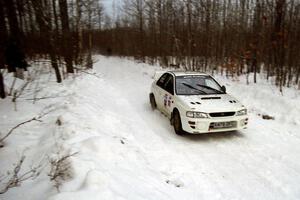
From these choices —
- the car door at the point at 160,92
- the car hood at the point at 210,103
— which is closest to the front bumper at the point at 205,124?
the car hood at the point at 210,103

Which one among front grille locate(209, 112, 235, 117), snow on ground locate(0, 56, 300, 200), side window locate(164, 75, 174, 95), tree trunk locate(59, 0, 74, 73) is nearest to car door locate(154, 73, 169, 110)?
side window locate(164, 75, 174, 95)

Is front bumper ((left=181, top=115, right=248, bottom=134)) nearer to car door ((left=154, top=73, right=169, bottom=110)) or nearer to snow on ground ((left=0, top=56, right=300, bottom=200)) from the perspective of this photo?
snow on ground ((left=0, top=56, right=300, bottom=200))

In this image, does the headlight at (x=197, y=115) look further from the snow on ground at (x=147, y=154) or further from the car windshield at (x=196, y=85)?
the car windshield at (x=196, y=85)

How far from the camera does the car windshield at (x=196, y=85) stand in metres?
7.55

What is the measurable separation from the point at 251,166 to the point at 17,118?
5.43 meters

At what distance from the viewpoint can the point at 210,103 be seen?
6.73 metres

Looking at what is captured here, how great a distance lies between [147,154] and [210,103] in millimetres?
2153

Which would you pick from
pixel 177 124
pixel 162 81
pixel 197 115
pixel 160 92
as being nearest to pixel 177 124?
pixel 177 124

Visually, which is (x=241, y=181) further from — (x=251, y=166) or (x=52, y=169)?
(x=52, y=169)

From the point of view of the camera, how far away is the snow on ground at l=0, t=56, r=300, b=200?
3.86m

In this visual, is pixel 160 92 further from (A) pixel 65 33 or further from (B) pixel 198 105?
(A) pixel 65 33

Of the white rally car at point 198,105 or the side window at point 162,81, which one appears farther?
the side window at point 162,81

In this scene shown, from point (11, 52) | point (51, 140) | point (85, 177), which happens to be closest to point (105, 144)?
point (51, 140)

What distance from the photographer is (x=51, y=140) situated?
527 centimetres
